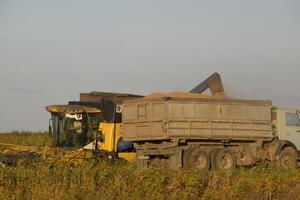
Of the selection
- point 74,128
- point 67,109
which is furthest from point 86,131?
point 67,109

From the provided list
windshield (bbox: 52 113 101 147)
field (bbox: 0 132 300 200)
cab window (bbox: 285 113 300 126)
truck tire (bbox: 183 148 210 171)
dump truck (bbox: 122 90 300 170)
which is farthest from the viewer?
cab window (bbox: 285 113 300 126)

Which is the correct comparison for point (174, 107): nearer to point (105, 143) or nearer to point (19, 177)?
point (105, 143)

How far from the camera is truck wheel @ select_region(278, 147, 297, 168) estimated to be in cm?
2156

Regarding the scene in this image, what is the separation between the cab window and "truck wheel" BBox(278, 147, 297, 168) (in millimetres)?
1086

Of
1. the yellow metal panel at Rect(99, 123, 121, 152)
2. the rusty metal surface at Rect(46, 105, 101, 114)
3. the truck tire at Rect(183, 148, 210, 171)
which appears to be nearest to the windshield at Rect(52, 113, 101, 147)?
the rusty metal surface at Rect(46, 105, 101, 114)

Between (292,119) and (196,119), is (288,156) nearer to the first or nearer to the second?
(292,119)

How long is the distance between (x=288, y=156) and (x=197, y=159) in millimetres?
3820

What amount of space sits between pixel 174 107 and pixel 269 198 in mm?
9125

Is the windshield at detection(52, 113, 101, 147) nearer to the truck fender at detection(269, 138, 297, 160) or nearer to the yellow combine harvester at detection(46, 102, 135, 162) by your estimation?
the yellow combine harvester at detection(46, 102, 135, 162)

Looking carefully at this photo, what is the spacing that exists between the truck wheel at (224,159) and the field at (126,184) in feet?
28.1

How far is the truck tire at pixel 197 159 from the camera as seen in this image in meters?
19.9

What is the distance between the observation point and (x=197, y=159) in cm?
2008

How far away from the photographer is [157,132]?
66.4ft

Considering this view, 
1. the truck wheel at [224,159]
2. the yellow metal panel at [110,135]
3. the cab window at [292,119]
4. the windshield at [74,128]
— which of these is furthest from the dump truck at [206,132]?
the windshield at [74,128]
